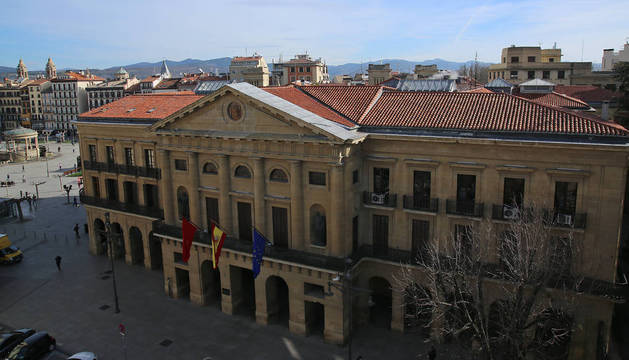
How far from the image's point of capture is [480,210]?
28.6 meters

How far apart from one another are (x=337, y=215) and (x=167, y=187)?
14966 mm

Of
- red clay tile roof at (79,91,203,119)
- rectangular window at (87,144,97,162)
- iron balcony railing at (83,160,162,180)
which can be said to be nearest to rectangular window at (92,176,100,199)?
iron balcony railing at (83,160,162,180)

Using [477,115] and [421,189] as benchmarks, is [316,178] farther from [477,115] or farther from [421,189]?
[477,115]

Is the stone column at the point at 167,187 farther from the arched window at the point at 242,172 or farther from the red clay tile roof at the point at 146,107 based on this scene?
the arched window at the point at 242,172

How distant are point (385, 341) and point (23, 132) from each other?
103m

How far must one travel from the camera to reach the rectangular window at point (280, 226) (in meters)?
32.6

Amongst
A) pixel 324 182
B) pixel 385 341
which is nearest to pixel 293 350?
pixel 385 341

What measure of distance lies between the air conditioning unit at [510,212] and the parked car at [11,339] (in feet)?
104

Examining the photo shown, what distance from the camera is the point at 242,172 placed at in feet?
111

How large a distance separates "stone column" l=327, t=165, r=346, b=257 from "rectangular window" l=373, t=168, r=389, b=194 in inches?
129

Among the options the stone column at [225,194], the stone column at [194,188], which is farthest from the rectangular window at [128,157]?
the stone column at [225,194]

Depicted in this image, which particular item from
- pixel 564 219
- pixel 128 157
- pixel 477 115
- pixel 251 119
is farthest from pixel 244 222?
pixel 564 219

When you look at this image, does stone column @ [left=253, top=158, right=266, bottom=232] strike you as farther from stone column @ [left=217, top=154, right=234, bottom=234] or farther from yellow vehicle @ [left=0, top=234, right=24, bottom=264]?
yellow vehicle @ [left=0, top=234, right=24, bottom=264]

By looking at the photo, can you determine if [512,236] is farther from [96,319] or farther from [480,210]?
[96,319]
